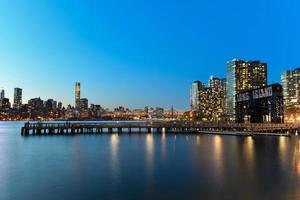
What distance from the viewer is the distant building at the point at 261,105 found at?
13762 cm

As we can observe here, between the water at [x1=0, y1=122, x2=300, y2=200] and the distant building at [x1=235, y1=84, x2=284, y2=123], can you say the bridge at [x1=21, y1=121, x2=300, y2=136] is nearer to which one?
the distant building at [x1=235, y1=84, x2=284, y2=123]

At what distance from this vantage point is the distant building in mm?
137625

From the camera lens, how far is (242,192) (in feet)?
102

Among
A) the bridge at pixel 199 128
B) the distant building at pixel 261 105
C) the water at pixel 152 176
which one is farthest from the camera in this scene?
the distant building at pixel 261 105

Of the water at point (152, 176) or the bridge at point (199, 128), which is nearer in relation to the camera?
the water at point (152, 176)

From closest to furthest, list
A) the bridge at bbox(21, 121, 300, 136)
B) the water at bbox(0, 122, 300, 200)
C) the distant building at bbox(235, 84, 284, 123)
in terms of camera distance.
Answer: the water at bbox(0, 122, 300, 200) < the bridge at bbox(21, 121, 300, 136) < the distant building at bbox(235, 84, 284, 123)

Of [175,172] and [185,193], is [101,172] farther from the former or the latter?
[185,193]

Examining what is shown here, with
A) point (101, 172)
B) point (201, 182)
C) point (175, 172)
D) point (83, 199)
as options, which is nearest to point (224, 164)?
point (175, 172)

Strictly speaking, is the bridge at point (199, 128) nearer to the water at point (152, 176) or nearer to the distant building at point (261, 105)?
the distant building at point (261, 105)

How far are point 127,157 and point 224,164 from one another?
1527 cm

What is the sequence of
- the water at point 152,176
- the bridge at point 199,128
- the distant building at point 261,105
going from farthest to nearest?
the distant building at point 261,105, the bridge at point 199,128, the water at point 152,176

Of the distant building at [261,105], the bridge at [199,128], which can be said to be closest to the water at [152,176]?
the bridge at [199,128]

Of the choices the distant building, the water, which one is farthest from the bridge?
the water

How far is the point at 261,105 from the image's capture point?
148250 mm
